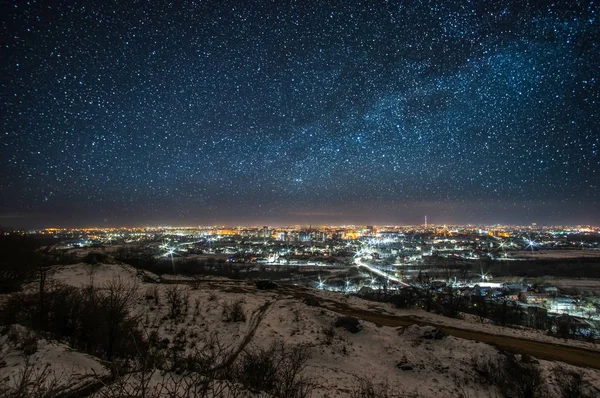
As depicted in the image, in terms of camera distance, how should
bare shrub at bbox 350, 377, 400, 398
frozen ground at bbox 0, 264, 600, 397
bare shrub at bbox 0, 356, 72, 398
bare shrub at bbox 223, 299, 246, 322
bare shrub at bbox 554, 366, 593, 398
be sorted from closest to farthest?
bare shrub at bbox 0, 356, 72, 398, bare shrub at bbox 350, 377, 400, 398, bare shrub at bbox 554, 366, 593, 398, frozen ground at bbox 0, 264, 600, 397, bare shrub at bbox 223, 299, 246, 322

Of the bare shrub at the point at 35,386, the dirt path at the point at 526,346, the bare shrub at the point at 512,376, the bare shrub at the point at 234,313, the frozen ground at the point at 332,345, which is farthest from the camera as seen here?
the bare shrub at the point at 234,313

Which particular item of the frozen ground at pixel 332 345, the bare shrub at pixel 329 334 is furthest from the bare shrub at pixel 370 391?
the bare shrub at pixel 329 334

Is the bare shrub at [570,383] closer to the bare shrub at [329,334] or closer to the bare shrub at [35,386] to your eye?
the bare shrub at [329,334]

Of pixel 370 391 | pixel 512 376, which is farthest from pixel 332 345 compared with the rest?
pixel 512 376

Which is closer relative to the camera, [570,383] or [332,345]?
[570,383]

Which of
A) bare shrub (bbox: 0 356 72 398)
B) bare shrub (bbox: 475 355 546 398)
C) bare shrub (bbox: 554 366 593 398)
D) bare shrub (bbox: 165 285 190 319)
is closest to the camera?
bare shrub (bbox: 0 356 72 398)

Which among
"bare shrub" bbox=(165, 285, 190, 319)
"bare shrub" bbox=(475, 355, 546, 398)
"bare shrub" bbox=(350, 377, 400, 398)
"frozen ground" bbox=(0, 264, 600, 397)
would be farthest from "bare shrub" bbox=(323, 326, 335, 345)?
"bare shrub" bbox=(165, 285, 190, 319)

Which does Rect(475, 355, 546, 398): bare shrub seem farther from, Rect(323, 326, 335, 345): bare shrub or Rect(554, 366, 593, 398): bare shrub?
Rect(323, 326, 335, 345): bare shrub

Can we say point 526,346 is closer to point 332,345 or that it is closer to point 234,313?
point 332,345

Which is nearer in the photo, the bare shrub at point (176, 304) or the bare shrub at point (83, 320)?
the bare shrub at point (83, 320)

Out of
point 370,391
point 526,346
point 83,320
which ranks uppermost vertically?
point 83,320

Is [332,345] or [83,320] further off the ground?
[83,320]

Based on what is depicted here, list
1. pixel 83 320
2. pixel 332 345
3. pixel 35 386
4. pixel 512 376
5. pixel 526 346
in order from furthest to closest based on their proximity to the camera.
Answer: pixel 526 346
pixel 332 345
pixel 512 376
pixel 83 320
pixel 35 386

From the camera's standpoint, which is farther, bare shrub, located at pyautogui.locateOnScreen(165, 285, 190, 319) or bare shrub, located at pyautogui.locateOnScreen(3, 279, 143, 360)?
bare shrub, located at pyautogui.locateOnScreen(165, 285, 190, 319)
